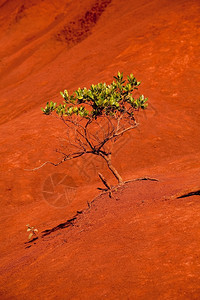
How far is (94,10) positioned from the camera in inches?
1623

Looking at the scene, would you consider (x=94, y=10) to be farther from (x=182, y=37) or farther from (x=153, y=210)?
(x=153, y=210)

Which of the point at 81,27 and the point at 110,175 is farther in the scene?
the point at 81,27

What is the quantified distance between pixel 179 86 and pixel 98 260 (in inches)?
660

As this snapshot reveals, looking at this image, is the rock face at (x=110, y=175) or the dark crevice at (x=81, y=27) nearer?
the rock face at (x=110, y=175)

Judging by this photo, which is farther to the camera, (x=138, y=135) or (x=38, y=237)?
(x=138, y=135)

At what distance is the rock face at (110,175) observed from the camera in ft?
14.3

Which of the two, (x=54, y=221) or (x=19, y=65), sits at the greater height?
(x=19, y=65)

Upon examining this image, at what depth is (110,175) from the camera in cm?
1343

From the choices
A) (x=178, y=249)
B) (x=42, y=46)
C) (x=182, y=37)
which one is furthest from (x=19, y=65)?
(x=178, y=249)

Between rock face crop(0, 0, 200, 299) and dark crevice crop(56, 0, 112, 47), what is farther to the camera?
dark crevice crop(56, 0, 112, 47)

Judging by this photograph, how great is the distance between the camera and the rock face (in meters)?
4.34

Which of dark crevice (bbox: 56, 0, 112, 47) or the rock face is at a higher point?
dark crevice (bbox: 56, 0, 112, 47)

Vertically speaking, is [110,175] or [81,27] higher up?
[81,27]

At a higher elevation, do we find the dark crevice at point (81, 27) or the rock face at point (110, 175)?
the dark crevice at point (81, 27)
